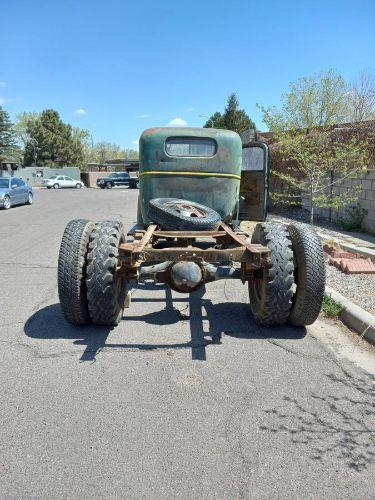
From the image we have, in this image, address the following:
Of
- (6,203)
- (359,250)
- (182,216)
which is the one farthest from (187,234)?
(6,203)

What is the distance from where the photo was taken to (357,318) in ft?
15.3

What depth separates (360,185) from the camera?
34.9ft

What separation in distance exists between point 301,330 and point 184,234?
5.43ft

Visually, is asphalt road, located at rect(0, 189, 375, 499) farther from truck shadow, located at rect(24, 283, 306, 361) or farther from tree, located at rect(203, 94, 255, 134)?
tree, located at rect(203, 94, 255, 134)

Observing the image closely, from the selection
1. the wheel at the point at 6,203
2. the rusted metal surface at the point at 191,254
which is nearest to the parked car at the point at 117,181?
the wheel at the point at 6,203

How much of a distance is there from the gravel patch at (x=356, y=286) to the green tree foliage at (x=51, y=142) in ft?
210

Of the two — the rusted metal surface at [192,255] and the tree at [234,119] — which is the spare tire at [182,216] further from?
the tree at [234,119]

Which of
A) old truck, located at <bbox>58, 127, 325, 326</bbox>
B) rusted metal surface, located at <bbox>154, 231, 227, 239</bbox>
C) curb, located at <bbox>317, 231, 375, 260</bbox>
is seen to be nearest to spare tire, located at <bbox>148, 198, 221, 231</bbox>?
old truck, located at <bbox>58, 127, 325, 326</bbox>

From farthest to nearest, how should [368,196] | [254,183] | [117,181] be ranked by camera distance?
[117,181], [368,196], [254,183]

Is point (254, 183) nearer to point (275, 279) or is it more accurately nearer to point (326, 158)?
point (275, 279)

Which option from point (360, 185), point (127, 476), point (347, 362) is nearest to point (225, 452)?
point (127, 476)

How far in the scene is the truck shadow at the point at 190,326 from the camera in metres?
4.21

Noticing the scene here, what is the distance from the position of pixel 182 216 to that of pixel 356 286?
287 cm

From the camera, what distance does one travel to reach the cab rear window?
237 inches
